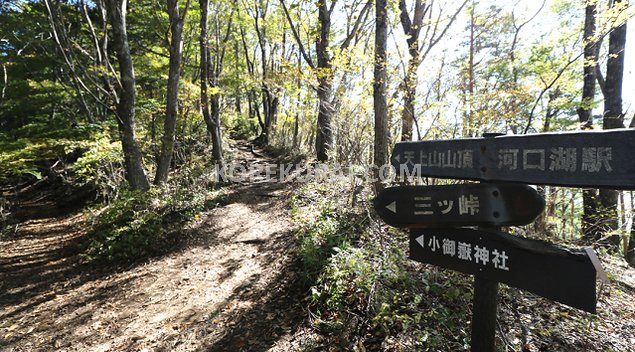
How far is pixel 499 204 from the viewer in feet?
5.69

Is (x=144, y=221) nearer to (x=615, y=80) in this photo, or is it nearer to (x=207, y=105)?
(x=207, y=105)

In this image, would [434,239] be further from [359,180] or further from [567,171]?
[359,180]

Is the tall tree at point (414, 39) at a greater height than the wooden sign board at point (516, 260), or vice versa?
the tall tree at point (414, 39)

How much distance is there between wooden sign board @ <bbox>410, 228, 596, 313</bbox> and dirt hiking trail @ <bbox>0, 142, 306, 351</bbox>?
230 cm

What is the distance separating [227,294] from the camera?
15.0 feet

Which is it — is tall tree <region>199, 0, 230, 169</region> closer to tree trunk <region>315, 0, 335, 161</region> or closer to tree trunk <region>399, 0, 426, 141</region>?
tree trunk <region>315, 0, 335, 161</region>

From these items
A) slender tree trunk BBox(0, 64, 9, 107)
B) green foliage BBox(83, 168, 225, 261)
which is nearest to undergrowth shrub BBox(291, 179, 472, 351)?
green foliage BBox(83, 168, 225, 261)

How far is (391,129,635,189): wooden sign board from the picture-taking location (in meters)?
1.34

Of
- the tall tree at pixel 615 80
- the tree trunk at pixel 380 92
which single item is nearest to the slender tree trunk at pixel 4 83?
the tree trunk at pixel 380 92

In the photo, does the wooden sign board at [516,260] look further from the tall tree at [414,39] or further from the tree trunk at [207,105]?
the tree trunk at [207,105]

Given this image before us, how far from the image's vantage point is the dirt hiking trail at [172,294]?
3788 millimetres

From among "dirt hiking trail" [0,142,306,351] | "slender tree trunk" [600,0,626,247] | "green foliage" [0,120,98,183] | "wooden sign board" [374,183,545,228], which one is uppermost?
"slender tree trunk" [600,0,626,247]

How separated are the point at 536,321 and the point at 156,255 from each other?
6326mm

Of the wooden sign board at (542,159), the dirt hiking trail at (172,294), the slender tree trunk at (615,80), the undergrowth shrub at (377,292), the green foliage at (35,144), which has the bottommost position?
the dirt hiking trail at (172,294)
